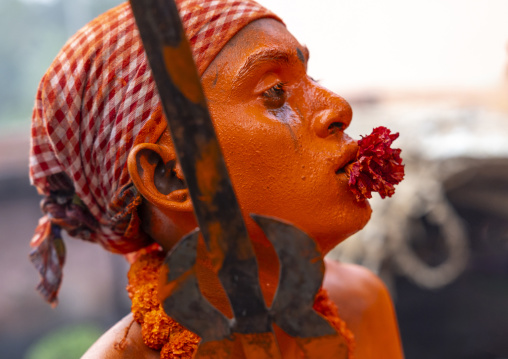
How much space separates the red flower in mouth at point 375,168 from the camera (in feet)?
3.26

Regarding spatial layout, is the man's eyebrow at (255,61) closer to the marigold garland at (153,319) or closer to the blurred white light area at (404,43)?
the marigold garland at (153,319)

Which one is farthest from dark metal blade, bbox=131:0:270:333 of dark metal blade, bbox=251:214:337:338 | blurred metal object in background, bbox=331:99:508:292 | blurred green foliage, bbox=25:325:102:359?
blurred green foliage, bbox=25:325:102:359

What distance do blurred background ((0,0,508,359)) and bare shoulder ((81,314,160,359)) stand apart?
2.22m

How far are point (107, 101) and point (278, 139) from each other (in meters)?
0.34

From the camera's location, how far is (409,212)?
320 centimetres

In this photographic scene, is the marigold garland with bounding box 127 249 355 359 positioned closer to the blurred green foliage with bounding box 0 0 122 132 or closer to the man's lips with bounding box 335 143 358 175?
the man's lips with bounding box 335 143 358 175

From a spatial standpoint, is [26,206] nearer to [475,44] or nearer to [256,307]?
[256,307]

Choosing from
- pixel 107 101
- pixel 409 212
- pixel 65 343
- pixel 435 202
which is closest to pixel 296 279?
pixel 107 101

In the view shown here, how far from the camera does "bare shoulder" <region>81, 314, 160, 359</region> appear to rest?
1060mm

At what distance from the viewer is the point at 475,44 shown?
4.57 metres

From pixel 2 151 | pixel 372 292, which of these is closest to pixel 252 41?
pixel 372 292

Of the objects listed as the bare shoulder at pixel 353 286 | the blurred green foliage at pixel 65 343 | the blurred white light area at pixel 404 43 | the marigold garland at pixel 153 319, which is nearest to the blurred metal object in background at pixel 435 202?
the blurred white light area at pixel 404 43

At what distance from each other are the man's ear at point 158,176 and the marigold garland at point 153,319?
20 centimetres

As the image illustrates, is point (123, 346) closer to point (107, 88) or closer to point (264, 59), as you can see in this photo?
point (107, 88)
